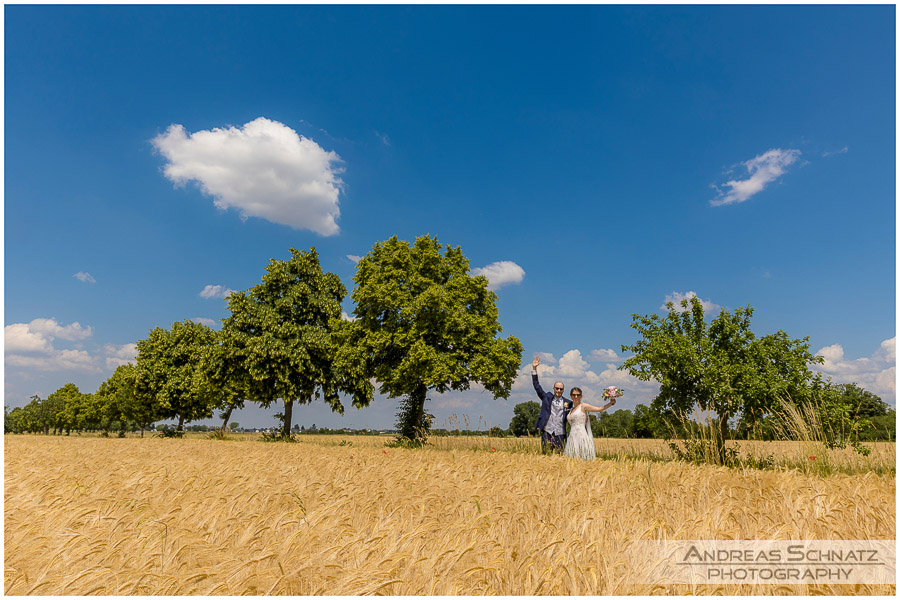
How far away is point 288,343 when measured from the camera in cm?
2827

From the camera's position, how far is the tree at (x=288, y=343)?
27.9 meters

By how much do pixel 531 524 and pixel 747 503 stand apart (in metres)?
2.81

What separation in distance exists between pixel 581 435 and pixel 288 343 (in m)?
20.3

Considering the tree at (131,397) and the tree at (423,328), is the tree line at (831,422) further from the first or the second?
the tree at (131,397)

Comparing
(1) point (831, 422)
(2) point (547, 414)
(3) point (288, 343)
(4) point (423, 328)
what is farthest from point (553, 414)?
(3) point (288, 343)

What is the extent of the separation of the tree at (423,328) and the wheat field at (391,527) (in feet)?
50.7

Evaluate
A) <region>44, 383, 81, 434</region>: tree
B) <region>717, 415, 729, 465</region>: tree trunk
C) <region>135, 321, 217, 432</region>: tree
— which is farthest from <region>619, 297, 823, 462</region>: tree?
<region>44, 383, 81, 434</region>: tree

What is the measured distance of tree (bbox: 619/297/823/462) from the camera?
12.6m

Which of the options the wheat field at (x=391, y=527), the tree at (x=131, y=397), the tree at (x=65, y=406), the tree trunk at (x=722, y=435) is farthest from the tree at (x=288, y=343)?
the tree at (x=65, y=406)

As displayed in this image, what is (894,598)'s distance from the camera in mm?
2885

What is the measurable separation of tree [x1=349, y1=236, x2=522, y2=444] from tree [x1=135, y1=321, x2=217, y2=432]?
2557 cm

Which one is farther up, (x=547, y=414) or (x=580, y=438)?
(x=547, y=414)

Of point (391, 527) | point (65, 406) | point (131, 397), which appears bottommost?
point (65, 406)

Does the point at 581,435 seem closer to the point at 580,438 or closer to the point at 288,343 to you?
the point at 580,438
